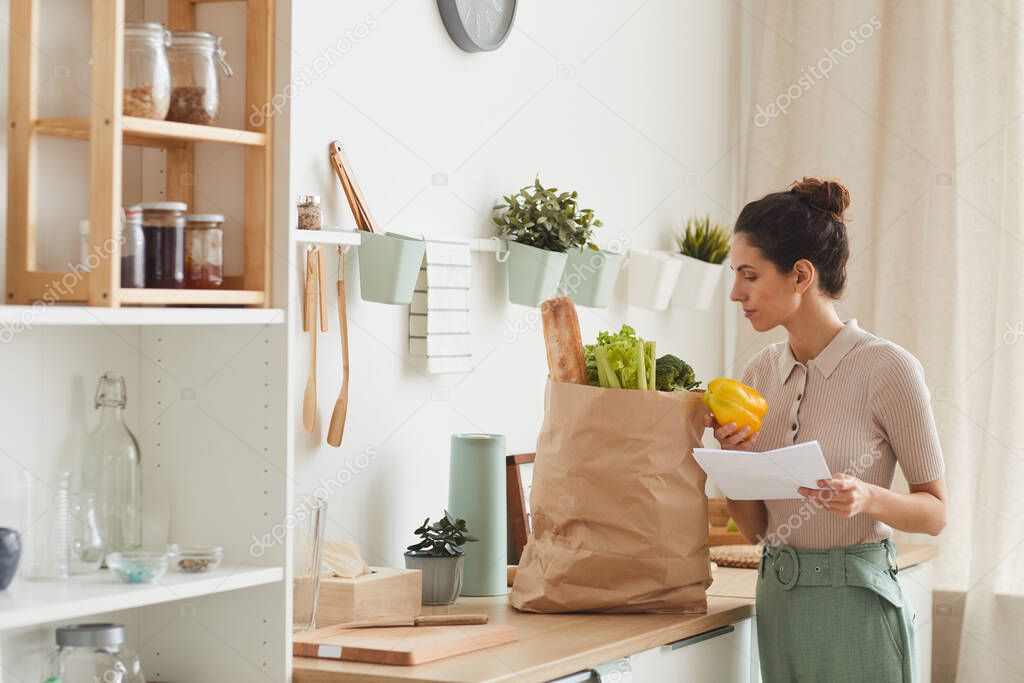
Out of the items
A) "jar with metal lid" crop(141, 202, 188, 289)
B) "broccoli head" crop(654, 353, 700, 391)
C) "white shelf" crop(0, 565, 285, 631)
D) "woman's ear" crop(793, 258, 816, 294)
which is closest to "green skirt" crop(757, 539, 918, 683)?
"broccoli head" crop(654, 353, 700, 391)

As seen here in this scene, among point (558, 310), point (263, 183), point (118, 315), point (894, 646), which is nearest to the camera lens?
point (118, 315)

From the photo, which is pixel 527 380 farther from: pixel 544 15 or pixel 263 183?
pixel 263 183

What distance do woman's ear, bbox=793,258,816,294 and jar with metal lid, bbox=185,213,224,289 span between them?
1.07 m

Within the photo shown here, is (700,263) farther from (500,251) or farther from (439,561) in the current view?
(439,561)

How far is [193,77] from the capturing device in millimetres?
1631

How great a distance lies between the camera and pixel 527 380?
111 inches

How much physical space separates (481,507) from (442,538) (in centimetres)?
15

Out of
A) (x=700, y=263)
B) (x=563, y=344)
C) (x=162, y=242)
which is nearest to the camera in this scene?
(x=162, y=242)

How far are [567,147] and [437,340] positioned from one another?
2.33 feet

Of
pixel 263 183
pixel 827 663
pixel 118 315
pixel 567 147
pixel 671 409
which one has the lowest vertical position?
pixel 827 663

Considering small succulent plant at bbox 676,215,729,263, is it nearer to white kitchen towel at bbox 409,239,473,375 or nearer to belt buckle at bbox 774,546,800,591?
white kitchen towel at bbox 409,239,473,375

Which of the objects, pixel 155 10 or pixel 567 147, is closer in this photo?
pixel 155 10

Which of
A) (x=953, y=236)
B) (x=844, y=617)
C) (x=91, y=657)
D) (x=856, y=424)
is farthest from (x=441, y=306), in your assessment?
(x=953, y=236)

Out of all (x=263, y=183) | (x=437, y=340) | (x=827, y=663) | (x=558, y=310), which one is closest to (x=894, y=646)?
(x=827, y=663)
